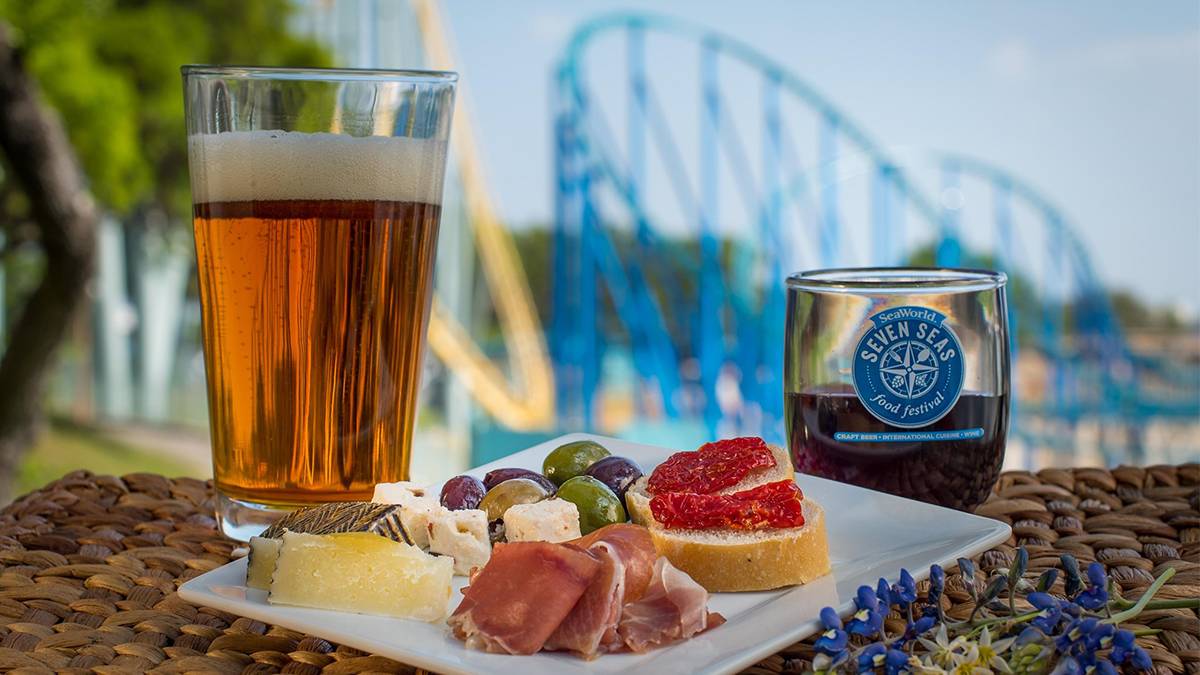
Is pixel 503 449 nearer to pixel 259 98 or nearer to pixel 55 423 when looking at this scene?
pixel 259 98

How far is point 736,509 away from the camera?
1.09 metres

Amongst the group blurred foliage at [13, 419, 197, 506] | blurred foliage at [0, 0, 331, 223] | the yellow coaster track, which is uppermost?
blurred foliage at [0, 0, 331, 223]

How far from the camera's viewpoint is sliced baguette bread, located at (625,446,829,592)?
1008 millimetres

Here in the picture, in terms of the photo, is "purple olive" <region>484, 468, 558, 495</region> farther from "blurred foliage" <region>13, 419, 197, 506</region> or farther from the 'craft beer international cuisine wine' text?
"blurred foliage" <region>13, 419, 197, 506</region>

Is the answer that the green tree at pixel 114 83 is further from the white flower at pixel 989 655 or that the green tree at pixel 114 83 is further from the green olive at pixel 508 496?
the white flower at pixel 989 655

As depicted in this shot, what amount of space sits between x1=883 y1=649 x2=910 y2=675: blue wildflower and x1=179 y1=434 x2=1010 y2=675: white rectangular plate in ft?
0.22

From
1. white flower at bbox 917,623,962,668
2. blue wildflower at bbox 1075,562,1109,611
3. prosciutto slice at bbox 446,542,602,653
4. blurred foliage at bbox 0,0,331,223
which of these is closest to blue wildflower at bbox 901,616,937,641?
white flower at bbox 917,623,962,668

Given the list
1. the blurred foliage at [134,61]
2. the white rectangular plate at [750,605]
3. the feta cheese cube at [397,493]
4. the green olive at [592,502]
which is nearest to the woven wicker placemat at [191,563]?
the white rectangular plate at [750,605]

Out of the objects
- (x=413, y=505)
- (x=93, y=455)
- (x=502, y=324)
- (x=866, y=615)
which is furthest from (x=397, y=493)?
(x=502, y=324)

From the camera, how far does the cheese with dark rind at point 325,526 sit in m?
0.97

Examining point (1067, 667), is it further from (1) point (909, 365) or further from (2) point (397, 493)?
(2) point (397, 493)

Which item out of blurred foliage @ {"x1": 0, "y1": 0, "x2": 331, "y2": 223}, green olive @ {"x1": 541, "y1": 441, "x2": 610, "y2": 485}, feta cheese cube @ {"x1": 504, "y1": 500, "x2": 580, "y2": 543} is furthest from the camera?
blurred foliage @ {"x1": 0, "y1": 0, "x2": 331, "y2": 223}

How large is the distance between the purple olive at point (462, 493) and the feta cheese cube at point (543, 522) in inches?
4.6

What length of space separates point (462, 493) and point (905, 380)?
0.46 meters
